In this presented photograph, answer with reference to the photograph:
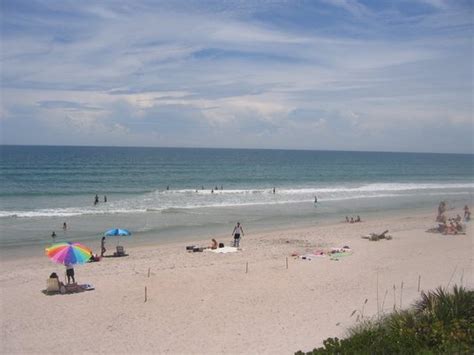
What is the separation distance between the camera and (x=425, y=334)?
321 inches

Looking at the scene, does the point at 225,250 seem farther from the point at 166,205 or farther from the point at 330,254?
the point at 166,205

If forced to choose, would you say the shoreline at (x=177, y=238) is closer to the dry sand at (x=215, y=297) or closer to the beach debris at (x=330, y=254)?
the dry sand at (x=215, y=297)

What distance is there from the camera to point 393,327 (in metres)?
8.78

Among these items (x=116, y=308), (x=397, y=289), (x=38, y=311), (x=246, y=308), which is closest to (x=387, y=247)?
(x=397, y=289)

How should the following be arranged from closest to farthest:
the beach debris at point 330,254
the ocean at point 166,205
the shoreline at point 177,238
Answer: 1. the beach debris at point 330,254
2. the shoreline at point 177,238
3. the ocean at point 166,205

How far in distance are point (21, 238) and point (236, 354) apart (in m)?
18.0

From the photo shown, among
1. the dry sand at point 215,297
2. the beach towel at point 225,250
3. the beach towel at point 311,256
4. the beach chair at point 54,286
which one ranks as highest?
the beach chair at point 54,286

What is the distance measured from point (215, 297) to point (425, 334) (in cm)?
721

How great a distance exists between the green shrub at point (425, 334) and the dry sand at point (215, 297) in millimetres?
2446

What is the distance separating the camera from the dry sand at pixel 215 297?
1113 centimetres

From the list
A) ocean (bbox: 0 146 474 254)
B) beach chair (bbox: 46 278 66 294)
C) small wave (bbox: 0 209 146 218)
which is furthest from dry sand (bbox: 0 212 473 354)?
small wave (bbox: 0 209 146 218)

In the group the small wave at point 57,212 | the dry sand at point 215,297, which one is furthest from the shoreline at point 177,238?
the small wave at point 57,212

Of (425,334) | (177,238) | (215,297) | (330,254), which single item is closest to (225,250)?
(330,254)

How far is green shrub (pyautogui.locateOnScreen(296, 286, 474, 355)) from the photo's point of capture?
736 centimetres
